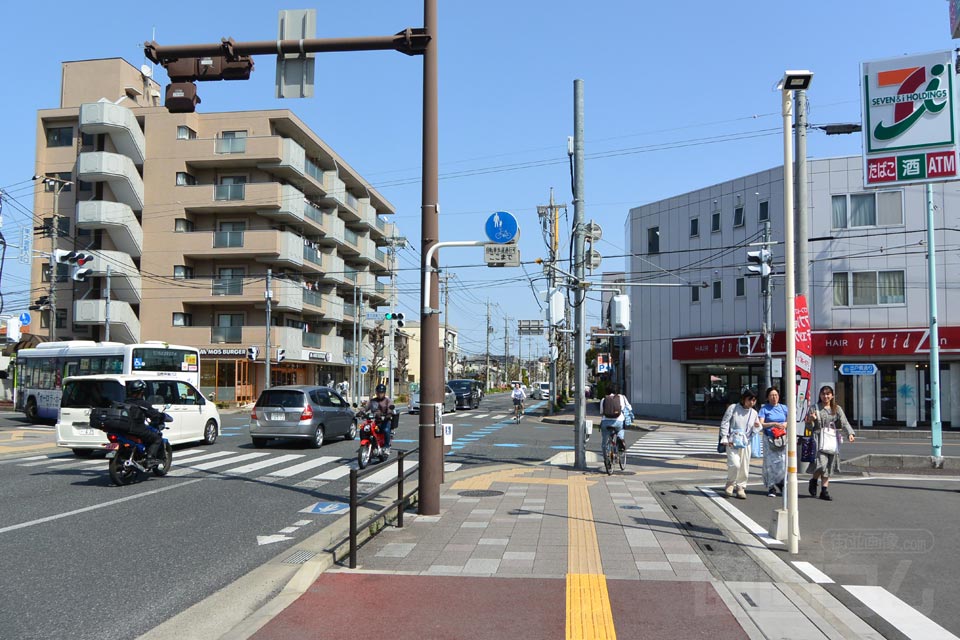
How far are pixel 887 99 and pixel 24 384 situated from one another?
1207 inches

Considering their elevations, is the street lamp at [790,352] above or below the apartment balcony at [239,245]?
below

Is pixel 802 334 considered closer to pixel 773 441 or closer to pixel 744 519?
pixel 744 519

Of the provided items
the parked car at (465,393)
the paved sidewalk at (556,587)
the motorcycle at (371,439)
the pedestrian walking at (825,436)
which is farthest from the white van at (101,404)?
the parked car at (465,393)

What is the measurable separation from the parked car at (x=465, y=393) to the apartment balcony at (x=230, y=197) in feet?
49.8

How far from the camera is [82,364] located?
25953mm

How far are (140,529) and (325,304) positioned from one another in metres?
Answer: 44.2

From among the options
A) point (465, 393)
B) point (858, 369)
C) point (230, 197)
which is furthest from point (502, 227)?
point (230, 197)

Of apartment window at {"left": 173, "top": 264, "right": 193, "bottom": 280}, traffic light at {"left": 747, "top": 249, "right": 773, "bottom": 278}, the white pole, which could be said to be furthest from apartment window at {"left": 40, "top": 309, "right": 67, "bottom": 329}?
the white pole

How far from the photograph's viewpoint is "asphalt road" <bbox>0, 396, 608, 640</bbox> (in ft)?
19.2

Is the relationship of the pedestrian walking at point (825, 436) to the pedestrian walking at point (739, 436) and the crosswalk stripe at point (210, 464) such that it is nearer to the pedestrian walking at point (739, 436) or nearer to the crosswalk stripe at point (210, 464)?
the pedestrian walking at point (739, 436)

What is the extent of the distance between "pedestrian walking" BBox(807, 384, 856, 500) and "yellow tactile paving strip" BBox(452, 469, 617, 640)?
3.50 meters

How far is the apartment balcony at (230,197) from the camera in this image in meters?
44.1

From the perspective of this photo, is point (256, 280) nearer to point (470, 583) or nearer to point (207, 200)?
point (207, 200)

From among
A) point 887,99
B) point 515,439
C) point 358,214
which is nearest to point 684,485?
point 887,99
